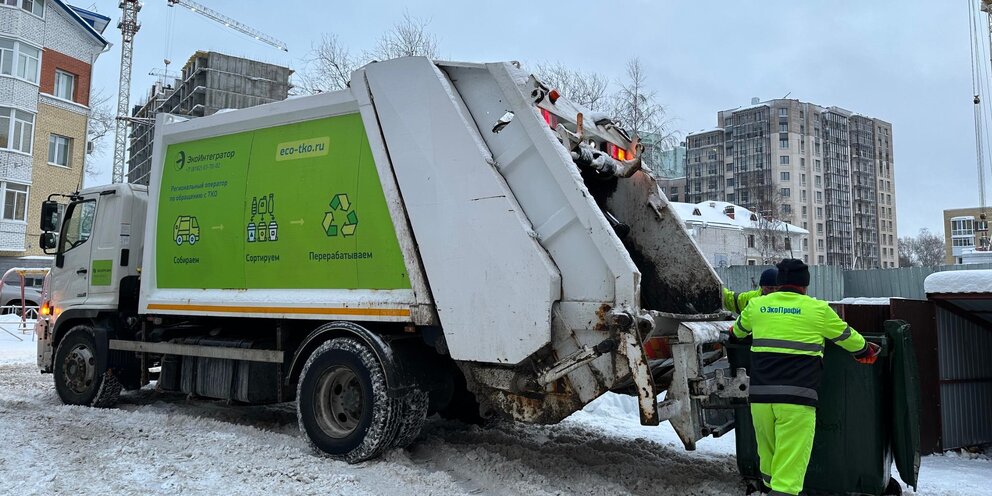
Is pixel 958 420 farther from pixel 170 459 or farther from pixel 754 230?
pixel 754 230

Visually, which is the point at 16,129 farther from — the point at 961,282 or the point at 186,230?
the point at 961,282

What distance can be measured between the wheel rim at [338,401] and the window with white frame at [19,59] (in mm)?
28562

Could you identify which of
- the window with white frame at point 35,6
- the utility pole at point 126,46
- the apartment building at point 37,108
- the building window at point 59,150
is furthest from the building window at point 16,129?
the utility pole at point 126,46

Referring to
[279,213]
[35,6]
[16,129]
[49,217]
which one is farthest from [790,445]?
[35,6]

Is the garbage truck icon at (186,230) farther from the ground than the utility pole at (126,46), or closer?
closer

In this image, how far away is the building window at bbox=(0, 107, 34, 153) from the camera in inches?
1040

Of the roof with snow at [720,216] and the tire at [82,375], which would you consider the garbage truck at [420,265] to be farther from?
the roof with snow at [720,216]

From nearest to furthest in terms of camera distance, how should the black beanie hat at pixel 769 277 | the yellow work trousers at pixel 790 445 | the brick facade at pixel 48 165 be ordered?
the yellow work trousers at pixel 790 445
the black beanie hat at pixel 769 277
the brick facade at pixel 48 165

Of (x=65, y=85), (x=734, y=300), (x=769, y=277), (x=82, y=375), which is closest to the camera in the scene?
(x=769, y=277)

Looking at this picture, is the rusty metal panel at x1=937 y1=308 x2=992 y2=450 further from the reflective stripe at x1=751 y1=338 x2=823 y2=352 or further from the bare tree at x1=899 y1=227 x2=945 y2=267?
the bare tree at x1=899 y1=227 x2=945 y2=267

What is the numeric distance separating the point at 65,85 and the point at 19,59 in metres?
2.70

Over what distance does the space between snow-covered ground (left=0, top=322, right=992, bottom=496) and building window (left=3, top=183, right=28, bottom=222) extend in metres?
24.4

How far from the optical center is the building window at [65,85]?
2914 cm

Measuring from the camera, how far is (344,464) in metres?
4.67
